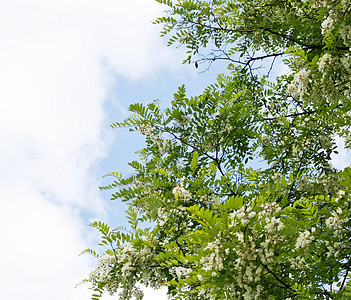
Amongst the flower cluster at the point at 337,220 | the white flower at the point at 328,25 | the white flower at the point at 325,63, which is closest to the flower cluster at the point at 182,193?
the flower cluster at the point at 337,220

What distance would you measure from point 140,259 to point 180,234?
1.93 ft

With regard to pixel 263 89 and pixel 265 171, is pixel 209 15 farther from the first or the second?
pixel 265 171

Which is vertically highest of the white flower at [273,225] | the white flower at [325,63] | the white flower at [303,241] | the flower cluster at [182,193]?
the white flower at [325,63]

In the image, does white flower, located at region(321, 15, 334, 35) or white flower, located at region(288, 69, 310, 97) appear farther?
white flower, located at region(321, 15, 334, 35)

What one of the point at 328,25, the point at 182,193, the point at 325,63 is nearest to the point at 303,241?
the point at 325,63

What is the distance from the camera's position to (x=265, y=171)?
652cm

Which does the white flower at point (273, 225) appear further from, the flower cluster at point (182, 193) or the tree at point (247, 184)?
the flower cluster at point (182, 193)

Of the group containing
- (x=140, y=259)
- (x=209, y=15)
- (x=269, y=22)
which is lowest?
(x=140, y=259)

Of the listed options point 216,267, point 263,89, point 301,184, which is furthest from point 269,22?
point 216,267

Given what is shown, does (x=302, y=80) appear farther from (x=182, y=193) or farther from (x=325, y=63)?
(x=182, y=193)

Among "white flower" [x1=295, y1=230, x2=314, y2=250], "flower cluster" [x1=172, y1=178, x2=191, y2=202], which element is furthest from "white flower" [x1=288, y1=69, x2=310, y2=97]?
"flower cluster" [x1=172, y1=178, x2=191, y2=202]

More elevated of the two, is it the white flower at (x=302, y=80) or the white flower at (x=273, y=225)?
the white flower at (x=302, y=80)

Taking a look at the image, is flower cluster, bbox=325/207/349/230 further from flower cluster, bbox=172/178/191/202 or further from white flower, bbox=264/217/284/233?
flower cluster, bbox=172/178/191/202

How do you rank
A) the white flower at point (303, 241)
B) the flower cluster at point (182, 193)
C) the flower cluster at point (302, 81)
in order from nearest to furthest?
the white flower at point (303, 241) < the flower cluster at point (302, 81) < the flower cluster at point (182, 193)
